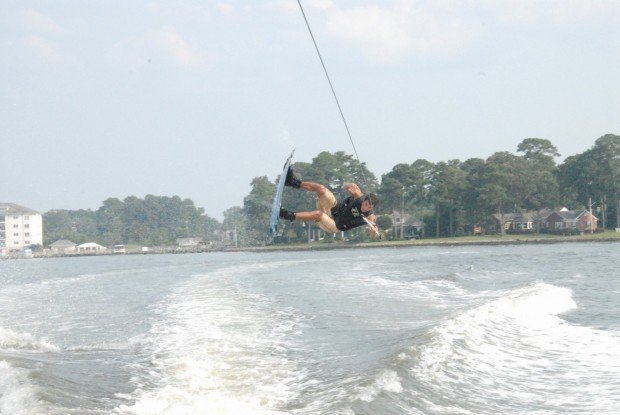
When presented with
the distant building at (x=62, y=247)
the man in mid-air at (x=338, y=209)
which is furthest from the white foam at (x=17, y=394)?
the distant building at (x=62, y=247)

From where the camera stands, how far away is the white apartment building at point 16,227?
452 feet

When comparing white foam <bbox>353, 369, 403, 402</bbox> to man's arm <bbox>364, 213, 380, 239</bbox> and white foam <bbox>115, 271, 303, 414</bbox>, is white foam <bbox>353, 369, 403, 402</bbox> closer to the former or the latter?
white foam <bbox>115, 271, 303, 414</bbox>

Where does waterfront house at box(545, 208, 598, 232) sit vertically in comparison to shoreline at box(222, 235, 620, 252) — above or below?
above

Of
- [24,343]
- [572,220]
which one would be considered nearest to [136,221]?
[572,220]

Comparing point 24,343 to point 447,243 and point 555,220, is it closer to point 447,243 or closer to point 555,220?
point 447,243

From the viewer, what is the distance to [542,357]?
11.8 m

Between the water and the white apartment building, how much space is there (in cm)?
12471

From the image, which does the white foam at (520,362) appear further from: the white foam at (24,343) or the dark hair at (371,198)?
the white foam at (24,343)

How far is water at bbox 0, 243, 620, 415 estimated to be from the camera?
8.86 m

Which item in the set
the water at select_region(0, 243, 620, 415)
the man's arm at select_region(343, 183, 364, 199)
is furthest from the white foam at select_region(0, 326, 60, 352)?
the man's arm at select_region(343, 183, 364, 199)

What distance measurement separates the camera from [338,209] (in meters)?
12.7

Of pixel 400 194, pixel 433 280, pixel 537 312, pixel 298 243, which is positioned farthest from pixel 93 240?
pixel 537 312

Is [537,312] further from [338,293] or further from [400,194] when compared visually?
[400,194]

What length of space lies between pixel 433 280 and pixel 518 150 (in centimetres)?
8752
